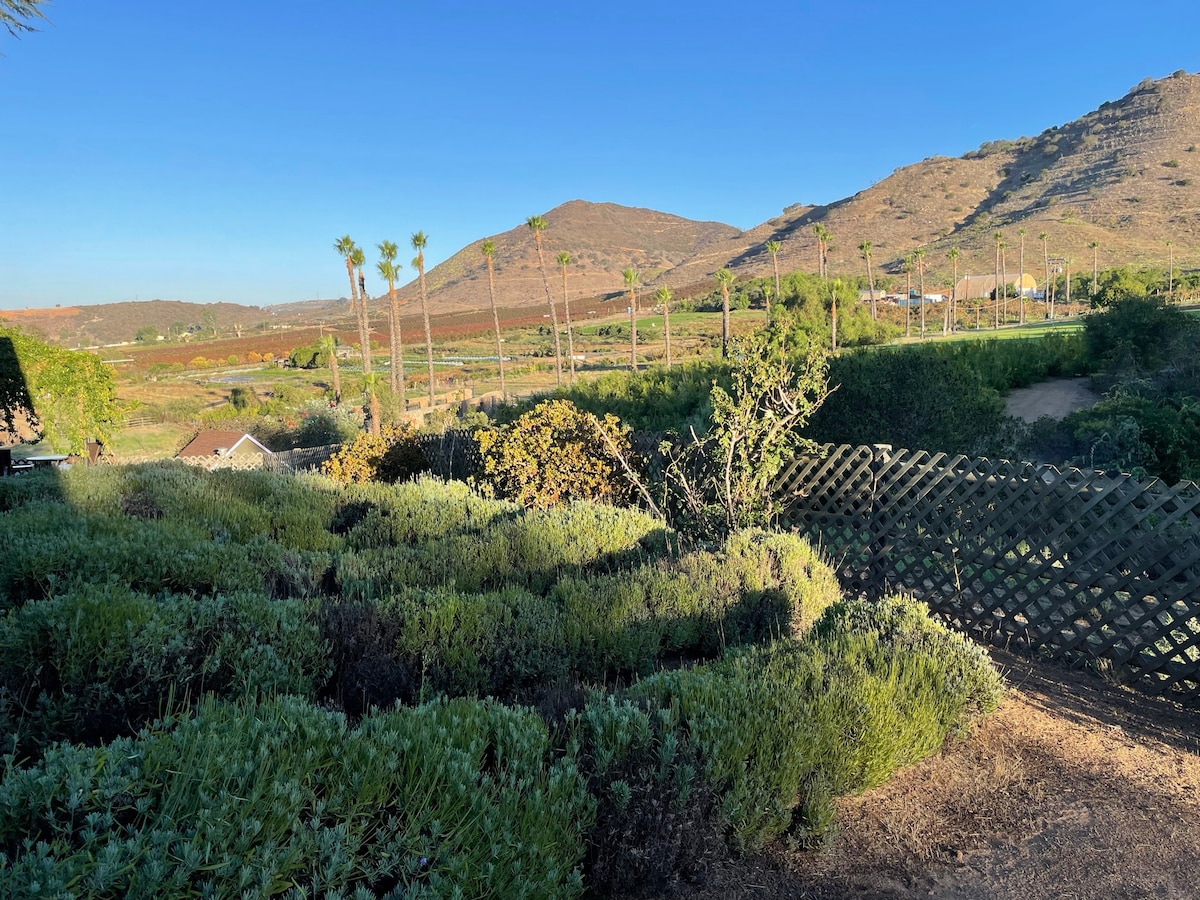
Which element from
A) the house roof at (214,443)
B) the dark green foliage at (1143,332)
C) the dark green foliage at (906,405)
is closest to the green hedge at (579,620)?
the dark green foliage at (906,405)

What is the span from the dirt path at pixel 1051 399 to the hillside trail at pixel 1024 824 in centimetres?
1683

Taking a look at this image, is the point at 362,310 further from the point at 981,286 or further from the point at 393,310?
the point at 981,286

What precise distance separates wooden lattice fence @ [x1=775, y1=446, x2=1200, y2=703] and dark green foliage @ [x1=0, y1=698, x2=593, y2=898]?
3.61m

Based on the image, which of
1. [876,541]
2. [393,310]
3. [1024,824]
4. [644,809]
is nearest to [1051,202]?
[393,310]

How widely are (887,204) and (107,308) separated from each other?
166 metres

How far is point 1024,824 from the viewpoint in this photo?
9.62 feet

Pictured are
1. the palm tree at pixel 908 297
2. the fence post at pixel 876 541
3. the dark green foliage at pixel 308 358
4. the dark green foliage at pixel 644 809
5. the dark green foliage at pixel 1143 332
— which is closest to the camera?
the dark green foliage at pixel 644 809

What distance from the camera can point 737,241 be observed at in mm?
178125

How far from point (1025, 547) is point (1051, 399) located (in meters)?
17.5

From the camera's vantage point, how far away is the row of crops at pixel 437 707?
186cm

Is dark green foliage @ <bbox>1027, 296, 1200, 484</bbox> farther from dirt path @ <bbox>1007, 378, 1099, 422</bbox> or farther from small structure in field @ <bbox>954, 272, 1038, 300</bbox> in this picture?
small structure in field @ <bbox>954, 272, 1038, 300</bbox>

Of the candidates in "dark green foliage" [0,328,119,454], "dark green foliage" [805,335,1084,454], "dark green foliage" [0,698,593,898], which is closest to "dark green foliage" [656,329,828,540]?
"dark green foliage" [805,335,1084,454]

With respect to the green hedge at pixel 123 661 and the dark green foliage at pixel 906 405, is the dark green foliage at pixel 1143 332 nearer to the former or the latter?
the dark green foliage at pixel 906 405

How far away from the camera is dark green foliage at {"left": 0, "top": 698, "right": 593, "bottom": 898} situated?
5.53 ft
